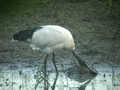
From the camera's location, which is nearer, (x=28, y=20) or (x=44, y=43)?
(x=44, y=43)

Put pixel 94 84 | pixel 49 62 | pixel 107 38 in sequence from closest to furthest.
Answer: pixel 94 84
pixel 49 62
pixel 107 38

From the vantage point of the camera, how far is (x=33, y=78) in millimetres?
5410

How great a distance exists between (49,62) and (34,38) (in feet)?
3.57

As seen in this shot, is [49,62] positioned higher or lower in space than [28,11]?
lower

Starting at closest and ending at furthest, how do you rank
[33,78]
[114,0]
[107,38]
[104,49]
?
[33,78] → [104,49] → [107,38] → [114,0]

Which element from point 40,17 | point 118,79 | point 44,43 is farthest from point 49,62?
point 40,17

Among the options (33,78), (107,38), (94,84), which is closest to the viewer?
(94,84)

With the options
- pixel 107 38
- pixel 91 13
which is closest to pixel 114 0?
pixel 91 13

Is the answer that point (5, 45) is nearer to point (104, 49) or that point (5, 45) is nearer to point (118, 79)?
point (104, 49)

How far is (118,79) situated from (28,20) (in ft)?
12.2

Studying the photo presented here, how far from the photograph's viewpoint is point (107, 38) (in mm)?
7797

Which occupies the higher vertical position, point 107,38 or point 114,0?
point 114,0

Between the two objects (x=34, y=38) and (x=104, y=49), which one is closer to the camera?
(x=34, y=38)

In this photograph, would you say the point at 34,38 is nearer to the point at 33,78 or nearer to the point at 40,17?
the point at 33,78
